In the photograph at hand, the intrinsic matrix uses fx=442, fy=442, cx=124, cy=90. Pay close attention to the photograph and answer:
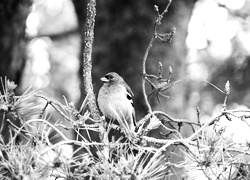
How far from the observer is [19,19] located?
244 inches

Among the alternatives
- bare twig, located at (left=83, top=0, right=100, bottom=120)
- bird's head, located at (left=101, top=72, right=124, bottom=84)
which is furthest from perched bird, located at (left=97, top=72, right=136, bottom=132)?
bare twig, located at (left=83, top=0, right=100, bottom=120)

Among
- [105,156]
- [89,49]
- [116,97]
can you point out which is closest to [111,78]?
[116,97]

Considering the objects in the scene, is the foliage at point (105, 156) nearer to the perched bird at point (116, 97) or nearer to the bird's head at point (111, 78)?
the perched bird at point (116, 97)

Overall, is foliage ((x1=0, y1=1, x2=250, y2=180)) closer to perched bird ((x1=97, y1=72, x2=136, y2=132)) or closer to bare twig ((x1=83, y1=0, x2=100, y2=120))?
bare twig ((x1=83, y1=0, x2=100, y2=120))

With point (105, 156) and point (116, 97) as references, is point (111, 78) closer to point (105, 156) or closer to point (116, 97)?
point (116, 97)

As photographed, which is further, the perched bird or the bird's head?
the bird's head

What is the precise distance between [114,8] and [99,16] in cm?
24

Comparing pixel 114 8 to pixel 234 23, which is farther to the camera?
pixel 234 23

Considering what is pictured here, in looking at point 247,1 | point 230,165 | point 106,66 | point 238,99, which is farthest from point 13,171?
point 247,1

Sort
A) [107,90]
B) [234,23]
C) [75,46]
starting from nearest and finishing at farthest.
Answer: [107,90]
[234,23]
[75,46]

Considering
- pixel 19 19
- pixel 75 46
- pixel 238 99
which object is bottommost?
pixel 238 99

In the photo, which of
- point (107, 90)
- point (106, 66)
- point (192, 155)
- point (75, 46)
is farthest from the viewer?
point (75, 46)

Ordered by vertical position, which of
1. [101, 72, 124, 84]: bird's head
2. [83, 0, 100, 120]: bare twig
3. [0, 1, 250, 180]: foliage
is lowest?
[101, 72, 124, 84]: bird's head

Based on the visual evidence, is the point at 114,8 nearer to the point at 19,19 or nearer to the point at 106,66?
the point at 106,66
